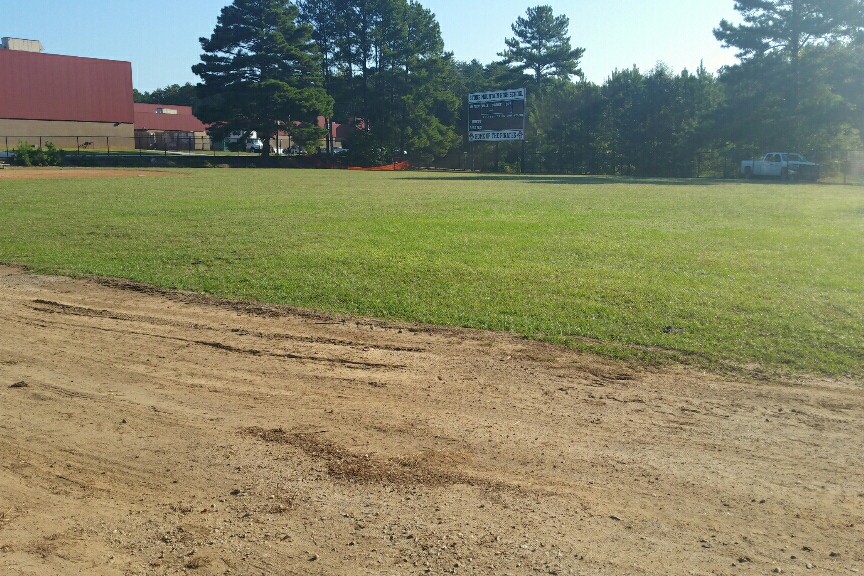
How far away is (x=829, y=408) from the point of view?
7.06 meters

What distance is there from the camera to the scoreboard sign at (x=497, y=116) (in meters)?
62.4

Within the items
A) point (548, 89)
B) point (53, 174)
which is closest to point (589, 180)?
point (53, 174)

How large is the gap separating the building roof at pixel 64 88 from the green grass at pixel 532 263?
53.3m

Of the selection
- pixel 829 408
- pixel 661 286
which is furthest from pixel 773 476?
pixel 661 286

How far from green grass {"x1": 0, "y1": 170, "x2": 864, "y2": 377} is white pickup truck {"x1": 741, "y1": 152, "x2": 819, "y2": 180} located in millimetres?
29669

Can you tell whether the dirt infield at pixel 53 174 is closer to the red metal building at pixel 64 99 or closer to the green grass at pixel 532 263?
the green grass at pixel 532 263

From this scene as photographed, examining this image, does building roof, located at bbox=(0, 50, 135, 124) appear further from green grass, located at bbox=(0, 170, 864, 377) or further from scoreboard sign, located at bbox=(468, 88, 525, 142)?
green grass, located at bbox=(0, 170, 864, 377)

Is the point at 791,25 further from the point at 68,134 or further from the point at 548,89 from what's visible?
the point at 68,134

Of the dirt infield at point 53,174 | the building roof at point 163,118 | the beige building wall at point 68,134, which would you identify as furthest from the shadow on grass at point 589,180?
the building roof at point 163,118

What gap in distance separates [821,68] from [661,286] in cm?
5053

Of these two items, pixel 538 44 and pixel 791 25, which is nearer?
pixel 791 25

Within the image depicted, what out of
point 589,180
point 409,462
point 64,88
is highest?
point 64,88

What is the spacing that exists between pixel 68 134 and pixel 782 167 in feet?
196

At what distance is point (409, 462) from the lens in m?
5.87
